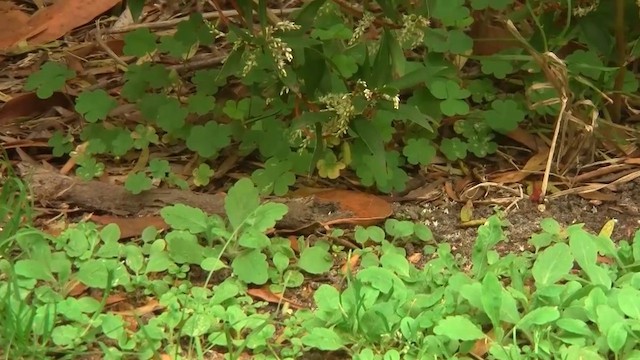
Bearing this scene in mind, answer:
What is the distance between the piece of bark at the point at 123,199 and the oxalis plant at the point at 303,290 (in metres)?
0.10

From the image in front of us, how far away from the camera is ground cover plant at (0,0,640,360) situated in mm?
1666

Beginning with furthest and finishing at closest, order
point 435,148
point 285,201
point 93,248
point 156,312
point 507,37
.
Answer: point 507,37 → point 435,148 → point 285,201 → point 93,248 → point 156,312

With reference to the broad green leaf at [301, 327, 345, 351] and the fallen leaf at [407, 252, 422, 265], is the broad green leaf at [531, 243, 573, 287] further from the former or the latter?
the broad green leaf at [301, 327, 345, 351]

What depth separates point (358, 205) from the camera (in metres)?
2.11

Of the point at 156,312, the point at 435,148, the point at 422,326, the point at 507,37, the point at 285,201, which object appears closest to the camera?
the point at 422,326

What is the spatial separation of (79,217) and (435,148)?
0.93 meters

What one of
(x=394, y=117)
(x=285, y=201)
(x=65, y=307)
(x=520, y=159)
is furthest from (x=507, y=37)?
(x=65, y=307)

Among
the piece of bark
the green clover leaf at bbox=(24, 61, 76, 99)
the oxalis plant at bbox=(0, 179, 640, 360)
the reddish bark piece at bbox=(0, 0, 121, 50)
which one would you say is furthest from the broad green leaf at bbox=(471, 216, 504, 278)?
the reddish bark piece at bbox=(0, 0, 121, 50)

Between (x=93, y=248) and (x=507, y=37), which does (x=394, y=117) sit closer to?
(x=507, y=37)

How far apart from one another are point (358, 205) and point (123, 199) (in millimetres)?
577

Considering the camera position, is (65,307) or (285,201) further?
(285,201)

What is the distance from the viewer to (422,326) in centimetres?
164

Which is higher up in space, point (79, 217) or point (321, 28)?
point (321, 28)

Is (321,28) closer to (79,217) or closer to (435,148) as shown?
(435,148)
